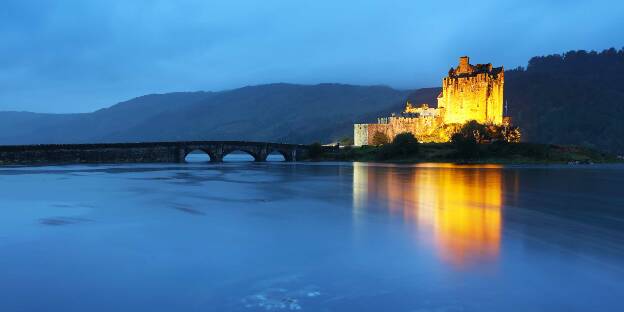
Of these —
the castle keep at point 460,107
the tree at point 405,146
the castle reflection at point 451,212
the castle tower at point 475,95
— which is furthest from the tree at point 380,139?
the castle reflection at point 451,212

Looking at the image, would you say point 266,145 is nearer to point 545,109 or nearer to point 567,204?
point 567,204

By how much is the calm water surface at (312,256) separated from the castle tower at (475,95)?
50.9 meters

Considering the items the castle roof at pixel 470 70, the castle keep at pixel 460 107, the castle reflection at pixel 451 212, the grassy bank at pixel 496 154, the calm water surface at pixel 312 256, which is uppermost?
the castle roof at pixel 470 70

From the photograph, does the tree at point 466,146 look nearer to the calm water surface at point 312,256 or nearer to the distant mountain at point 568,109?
the calm water surface at point 312,256

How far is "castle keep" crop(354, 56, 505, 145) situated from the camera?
67.5m

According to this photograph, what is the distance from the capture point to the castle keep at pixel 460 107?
67500mm

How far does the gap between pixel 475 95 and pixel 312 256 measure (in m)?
62.4

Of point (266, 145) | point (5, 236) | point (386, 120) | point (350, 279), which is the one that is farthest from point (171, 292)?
point (386, 120)

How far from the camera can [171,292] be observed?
283 inches

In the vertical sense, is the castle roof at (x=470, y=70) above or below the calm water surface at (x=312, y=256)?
above

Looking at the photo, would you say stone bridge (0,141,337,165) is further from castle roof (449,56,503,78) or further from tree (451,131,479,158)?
castle roof (449,56,503,78)

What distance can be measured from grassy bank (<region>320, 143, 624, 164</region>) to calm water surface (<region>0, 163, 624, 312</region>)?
131ft

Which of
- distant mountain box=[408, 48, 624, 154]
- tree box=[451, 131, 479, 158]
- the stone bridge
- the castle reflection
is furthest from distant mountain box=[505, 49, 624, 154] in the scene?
the castle reflection

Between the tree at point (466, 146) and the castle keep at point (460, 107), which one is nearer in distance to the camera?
the tree at point (466, 146)
